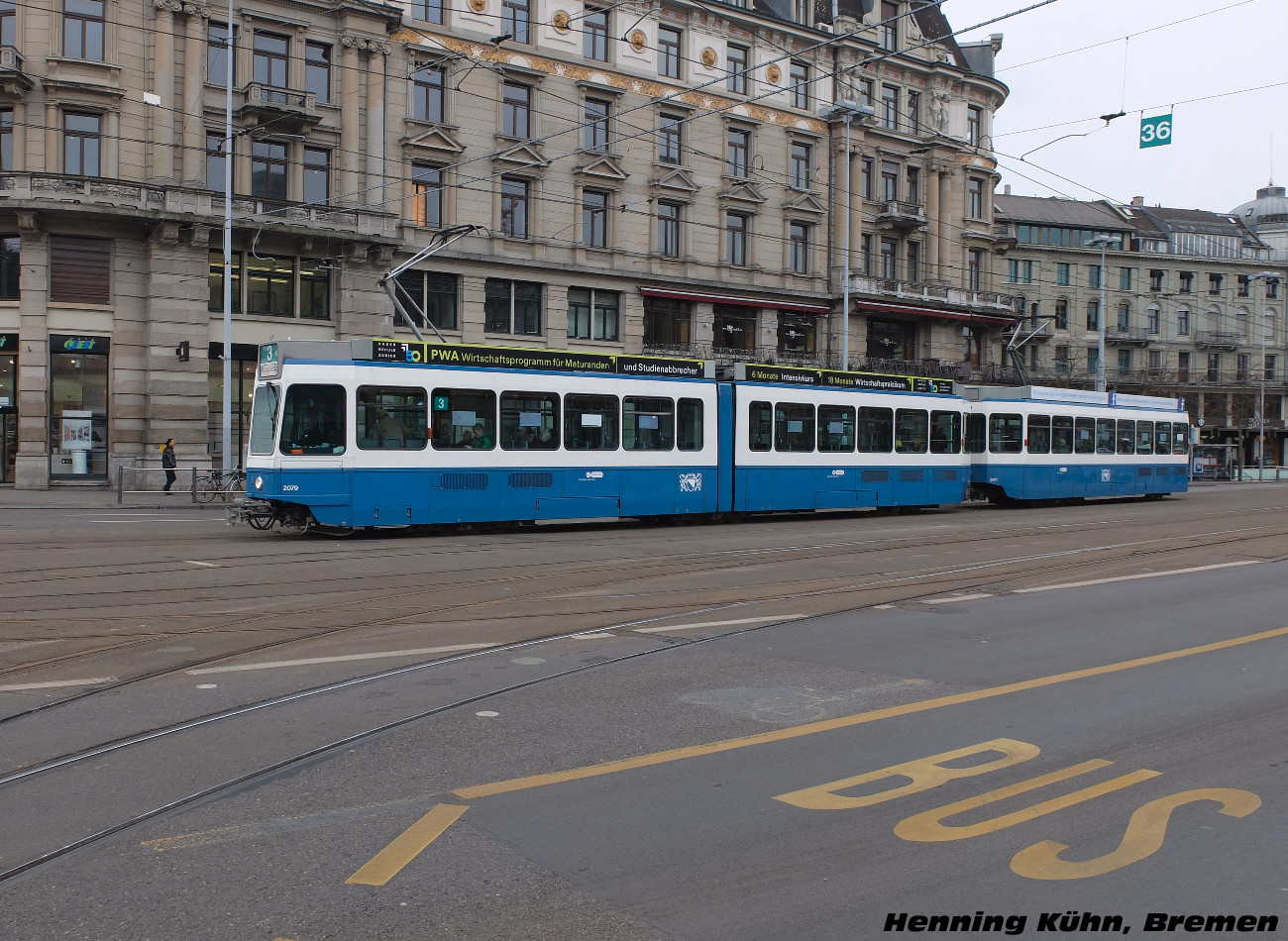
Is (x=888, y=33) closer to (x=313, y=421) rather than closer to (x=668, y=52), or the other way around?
(x=668, y=52)

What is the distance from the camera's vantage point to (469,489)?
1975 centimetres

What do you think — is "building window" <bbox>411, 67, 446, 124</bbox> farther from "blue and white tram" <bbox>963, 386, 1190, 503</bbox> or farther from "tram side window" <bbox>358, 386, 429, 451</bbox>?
"tram side window" <bbox>358, 386, 429, 451</bbox>

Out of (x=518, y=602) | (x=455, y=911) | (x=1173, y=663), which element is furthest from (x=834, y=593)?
(x=455, y=911)

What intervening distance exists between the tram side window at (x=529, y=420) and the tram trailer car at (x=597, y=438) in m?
0.03

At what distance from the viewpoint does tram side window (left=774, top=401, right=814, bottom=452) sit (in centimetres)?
2441

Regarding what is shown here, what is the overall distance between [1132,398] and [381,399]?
2465 centimetres

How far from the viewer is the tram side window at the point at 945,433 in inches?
1095

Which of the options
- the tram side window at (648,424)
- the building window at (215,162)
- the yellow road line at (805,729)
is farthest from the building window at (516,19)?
the yellow road line at (805,729)

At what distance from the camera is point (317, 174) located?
117 ft

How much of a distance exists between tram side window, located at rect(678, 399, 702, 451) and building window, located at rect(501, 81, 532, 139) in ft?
63.4

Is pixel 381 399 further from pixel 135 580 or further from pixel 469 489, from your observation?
pixel 135 580

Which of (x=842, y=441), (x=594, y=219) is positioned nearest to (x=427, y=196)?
(x=594, y=219)

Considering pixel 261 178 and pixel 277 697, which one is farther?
pixel 261 178

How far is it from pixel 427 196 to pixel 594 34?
896 cm
